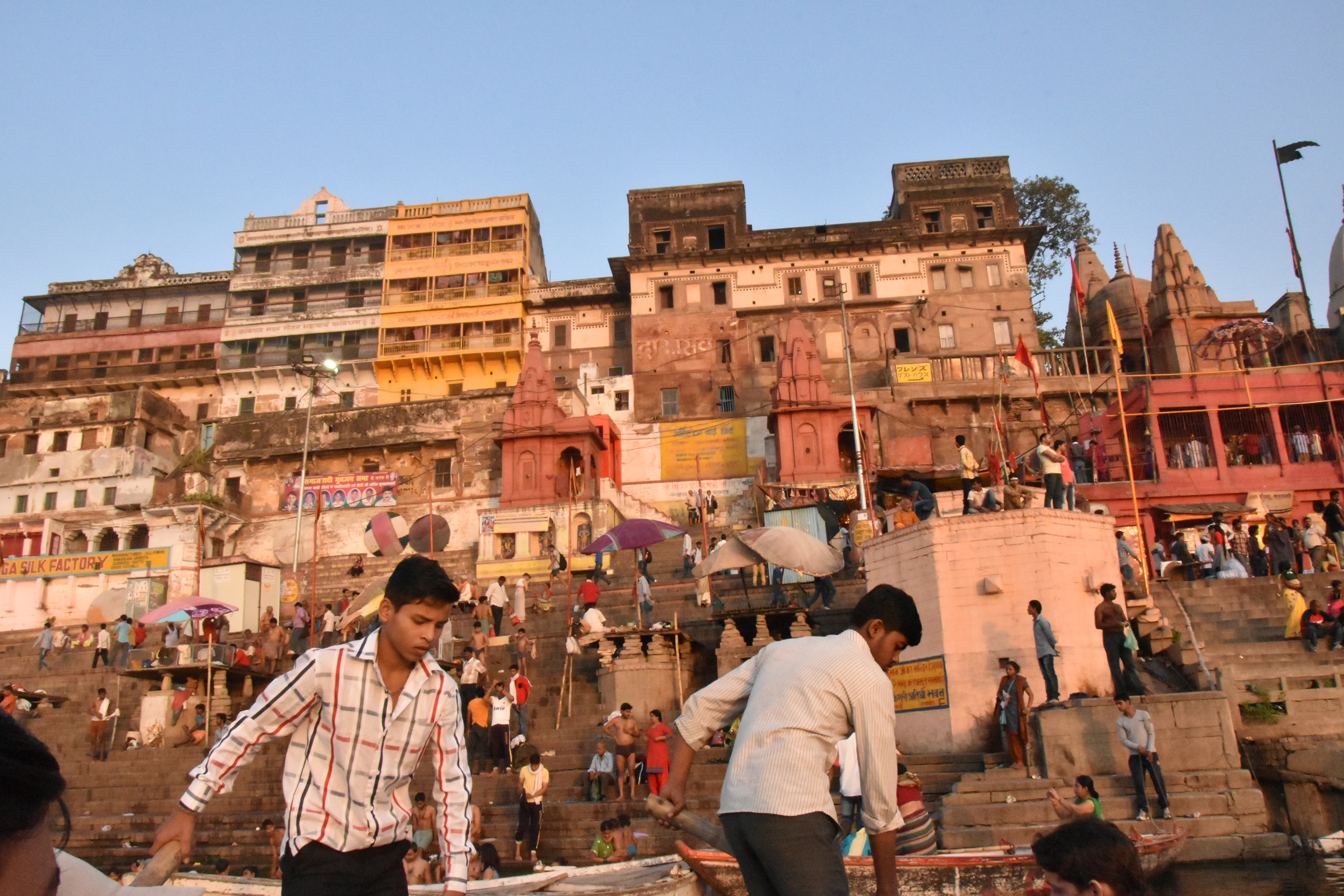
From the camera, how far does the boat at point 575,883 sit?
7172 millimetres

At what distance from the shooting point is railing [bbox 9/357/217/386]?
153 ft

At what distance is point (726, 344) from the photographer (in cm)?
4116

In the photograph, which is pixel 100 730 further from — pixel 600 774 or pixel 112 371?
pixel 112 371

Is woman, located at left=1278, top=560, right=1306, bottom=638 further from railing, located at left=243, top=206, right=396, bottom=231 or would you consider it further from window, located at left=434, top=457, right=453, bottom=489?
railing, located at left=243, top=206, right=396, bottom=231

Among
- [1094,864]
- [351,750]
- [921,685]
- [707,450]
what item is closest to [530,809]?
[921,685]

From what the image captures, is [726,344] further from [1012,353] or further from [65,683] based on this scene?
[65,683]

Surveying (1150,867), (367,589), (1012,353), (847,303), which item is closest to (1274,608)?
(1150,867)

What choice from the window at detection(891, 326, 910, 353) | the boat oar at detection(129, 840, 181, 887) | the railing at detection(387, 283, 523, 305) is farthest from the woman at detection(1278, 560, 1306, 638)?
the railing at detection(387, 283, 523, 305)

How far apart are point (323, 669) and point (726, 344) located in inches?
1491

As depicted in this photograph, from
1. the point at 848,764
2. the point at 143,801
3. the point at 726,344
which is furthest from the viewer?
the point at 726,344

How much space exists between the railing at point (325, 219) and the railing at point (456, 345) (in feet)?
22.2

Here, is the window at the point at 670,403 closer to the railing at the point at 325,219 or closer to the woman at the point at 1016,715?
the railing at the point at 325,219

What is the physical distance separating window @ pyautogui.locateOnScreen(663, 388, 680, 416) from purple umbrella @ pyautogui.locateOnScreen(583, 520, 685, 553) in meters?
19.2

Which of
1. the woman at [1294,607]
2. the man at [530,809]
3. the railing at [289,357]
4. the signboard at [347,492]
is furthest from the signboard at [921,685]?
the railing at [289,357]
